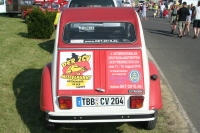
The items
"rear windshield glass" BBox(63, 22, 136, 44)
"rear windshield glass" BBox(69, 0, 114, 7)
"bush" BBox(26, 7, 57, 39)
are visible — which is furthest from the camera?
"bush" BBox(26, 7, 57, 39)

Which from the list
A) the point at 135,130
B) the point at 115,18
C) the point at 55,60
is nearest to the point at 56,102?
the point at 55,60

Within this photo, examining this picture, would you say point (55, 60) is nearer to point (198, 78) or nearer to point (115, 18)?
point (115, 18)

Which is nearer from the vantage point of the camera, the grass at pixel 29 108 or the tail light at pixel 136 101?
the tail light at pixel 136 101

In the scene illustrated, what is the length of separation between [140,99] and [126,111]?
0.28 metres

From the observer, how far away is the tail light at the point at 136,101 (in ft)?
15.3

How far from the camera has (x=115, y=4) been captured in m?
11.1

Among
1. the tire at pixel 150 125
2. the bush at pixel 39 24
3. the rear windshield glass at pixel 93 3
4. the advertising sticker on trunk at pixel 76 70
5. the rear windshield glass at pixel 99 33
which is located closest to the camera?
the advertising sticker on trunk at pixel 76 70

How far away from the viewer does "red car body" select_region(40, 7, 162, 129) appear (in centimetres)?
464

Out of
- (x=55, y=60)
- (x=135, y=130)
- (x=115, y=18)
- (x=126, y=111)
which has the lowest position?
(x=135, y=130)

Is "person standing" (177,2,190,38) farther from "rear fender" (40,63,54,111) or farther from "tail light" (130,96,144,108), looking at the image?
"rear fender" (40,63,54,111)

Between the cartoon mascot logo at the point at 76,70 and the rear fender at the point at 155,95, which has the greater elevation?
the cartoon mascot logo at the point at 76,70

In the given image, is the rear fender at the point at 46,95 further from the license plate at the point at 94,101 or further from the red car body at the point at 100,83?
the license plate at the point at 94,101

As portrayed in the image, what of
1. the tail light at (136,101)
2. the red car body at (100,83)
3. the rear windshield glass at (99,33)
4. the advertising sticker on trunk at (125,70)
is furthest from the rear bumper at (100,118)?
the rear windshield glass at (99,33)

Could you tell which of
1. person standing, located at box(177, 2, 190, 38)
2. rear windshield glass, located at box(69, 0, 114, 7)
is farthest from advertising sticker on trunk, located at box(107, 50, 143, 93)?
person standing, located at box(177, 2, 190, 38)
